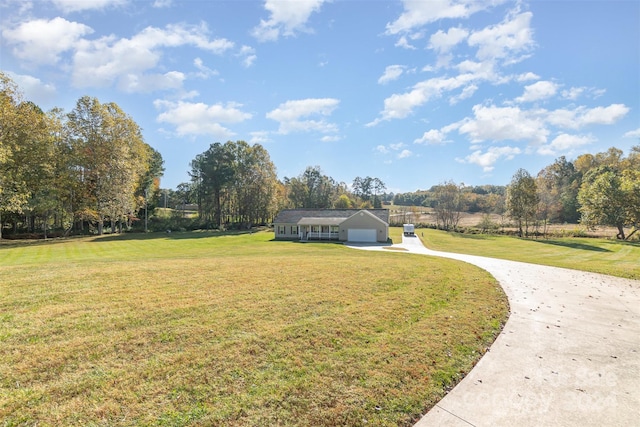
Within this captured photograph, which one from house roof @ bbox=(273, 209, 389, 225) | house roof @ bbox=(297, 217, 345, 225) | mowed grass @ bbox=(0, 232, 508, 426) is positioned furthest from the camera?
house roof @ bbox=(273, 209, 389, 225)

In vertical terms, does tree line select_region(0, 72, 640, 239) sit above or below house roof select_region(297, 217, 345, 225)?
above

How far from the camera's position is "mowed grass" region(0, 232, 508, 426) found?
3.75 m

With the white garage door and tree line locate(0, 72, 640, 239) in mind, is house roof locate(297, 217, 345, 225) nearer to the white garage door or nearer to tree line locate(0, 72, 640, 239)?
the white garage door

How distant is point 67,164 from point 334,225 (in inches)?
1222

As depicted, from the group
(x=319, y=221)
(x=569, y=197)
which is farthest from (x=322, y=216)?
(x=569, y=197)

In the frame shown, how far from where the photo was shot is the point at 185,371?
14.8 ft

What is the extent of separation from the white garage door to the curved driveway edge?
28.3 meters

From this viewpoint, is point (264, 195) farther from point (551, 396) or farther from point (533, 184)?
point (551, 396)

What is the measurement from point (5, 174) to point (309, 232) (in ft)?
98.4

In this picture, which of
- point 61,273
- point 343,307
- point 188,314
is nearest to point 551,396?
point 343,307

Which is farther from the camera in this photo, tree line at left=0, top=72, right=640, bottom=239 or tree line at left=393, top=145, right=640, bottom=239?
tree line at left=393, top=145, right=640, bottom=239

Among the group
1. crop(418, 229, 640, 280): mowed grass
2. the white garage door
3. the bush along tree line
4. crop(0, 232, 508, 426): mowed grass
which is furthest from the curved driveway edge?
the bush along tree line

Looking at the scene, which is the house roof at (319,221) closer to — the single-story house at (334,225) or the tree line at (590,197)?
the single-story house at (334,225)

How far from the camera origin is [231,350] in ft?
16.9
